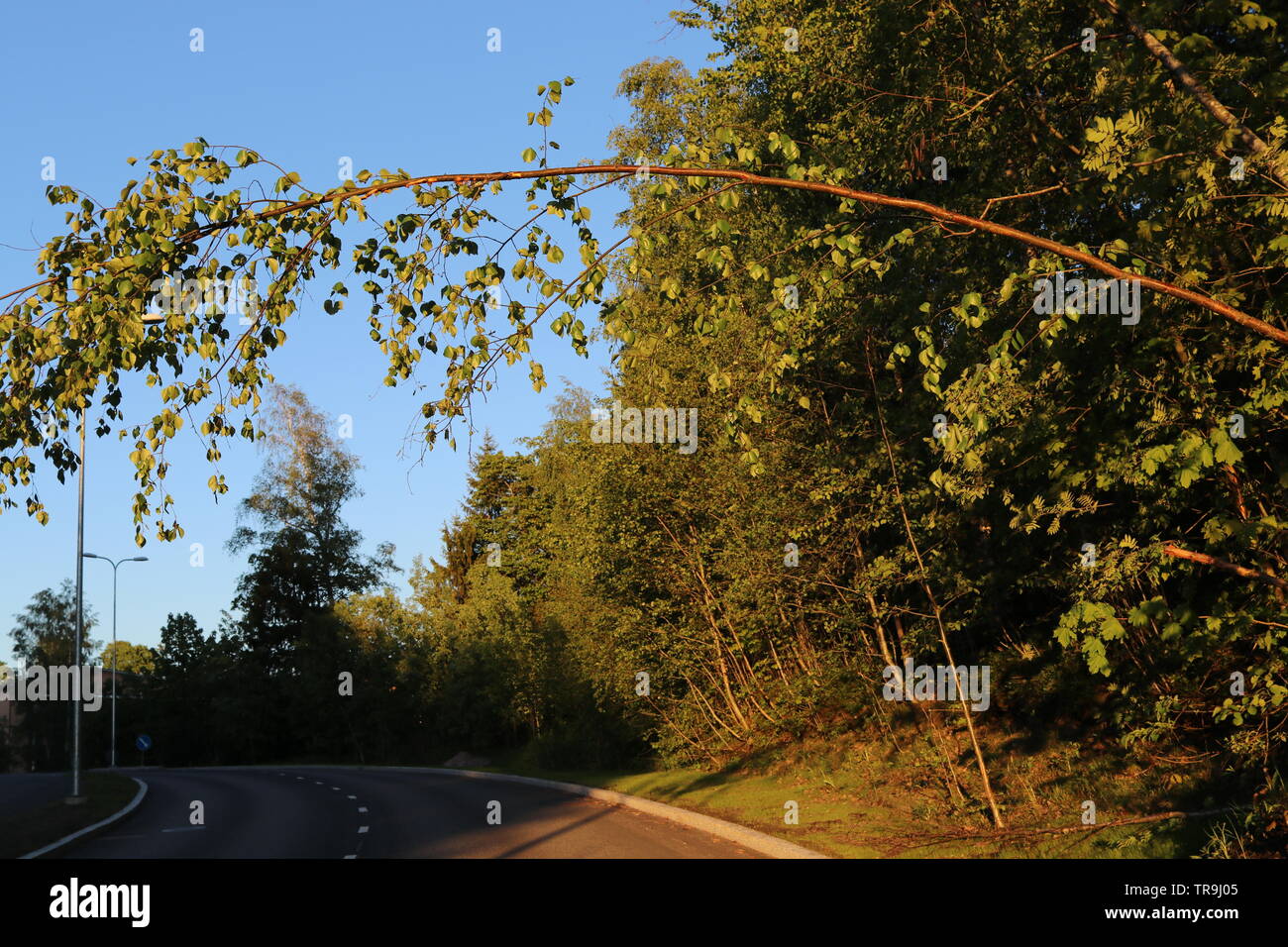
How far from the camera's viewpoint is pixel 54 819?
2377 centimetres

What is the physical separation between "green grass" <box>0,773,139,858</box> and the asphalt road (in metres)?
0.70

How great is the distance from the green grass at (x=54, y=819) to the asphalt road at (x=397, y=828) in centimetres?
70

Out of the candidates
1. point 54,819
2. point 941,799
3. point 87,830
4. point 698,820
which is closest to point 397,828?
point 698,820

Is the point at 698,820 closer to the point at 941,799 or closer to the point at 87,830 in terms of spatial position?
the point at 941,799

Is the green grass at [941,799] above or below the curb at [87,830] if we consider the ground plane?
above

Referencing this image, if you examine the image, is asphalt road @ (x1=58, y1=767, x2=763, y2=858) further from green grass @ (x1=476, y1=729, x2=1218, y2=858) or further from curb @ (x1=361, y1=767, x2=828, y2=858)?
green grass @ (x1=476, y1=729, x2=1218, y2=858)

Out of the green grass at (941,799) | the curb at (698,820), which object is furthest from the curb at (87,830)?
the green grass at (941,799)

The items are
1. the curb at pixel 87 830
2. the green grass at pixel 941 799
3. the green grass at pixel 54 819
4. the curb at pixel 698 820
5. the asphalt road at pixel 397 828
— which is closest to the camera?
the green grass at pixel 941 799

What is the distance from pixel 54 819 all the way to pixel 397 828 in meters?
9.67

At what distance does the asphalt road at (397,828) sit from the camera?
15398 millimetres

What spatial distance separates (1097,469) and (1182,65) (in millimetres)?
3664

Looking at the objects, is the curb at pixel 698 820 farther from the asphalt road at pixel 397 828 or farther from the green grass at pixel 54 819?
the green grass at pixel 54 819

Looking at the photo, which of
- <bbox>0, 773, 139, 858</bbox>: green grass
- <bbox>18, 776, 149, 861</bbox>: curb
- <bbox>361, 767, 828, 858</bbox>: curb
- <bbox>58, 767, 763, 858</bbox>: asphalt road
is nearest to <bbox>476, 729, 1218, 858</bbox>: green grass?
<bbox>361, 767, 828, 858</bbox>: curb
